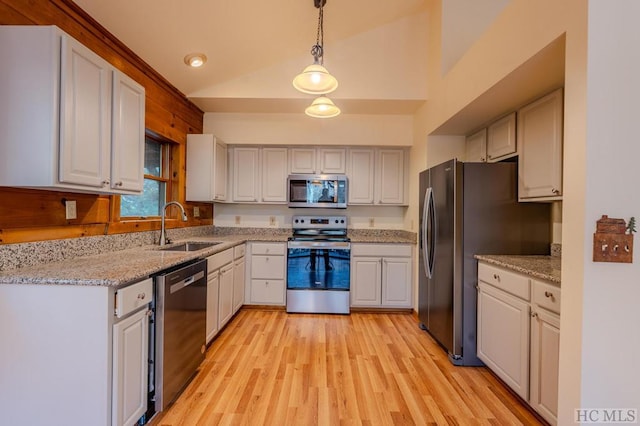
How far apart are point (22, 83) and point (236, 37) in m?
1.77

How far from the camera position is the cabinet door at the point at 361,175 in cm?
398

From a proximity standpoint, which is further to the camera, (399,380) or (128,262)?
(399,380)

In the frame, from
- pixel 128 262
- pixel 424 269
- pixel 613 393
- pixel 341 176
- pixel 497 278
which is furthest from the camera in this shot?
pixel 341 176

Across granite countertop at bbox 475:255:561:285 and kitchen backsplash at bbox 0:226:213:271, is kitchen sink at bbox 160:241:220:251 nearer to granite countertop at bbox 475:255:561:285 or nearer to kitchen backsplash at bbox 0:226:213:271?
kitchen backsplash at bbox 0:226:213:271

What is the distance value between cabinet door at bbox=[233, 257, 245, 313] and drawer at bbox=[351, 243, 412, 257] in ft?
4.44

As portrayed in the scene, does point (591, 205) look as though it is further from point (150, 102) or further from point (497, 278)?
point (150, 102)

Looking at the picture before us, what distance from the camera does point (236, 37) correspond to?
2740mm

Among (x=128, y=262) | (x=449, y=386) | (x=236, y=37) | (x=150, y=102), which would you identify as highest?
(x=236, y=37)

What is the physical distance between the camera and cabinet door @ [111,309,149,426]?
142 cm

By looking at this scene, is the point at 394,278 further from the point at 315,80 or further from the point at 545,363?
the point at 315,80

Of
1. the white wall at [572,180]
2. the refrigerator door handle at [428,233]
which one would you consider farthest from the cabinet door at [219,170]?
the white wall at [572,180]

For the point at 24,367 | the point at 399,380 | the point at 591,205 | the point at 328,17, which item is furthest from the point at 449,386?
the point at 328,17

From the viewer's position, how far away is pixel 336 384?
213cm

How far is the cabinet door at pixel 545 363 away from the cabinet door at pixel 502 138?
1.39m
